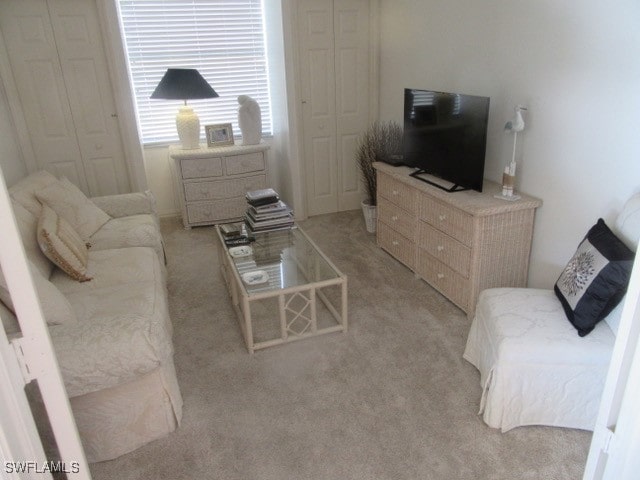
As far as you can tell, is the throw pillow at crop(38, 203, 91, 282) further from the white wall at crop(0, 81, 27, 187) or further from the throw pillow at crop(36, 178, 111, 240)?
the white wall at crop(0, 81, 27, 187)

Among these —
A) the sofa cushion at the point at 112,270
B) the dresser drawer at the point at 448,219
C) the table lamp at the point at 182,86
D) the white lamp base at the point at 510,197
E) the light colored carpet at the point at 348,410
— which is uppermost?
the table lamp at the point at 182,86

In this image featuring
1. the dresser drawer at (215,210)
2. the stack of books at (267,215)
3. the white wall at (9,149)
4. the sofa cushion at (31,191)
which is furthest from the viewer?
the dresser drawer at (215,210)

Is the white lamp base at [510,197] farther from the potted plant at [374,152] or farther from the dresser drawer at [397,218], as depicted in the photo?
the potted plant at [374,152]

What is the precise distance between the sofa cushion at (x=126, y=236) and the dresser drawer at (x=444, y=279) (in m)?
1.80

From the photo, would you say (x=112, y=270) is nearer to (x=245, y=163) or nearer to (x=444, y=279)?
(x=444, y=279)

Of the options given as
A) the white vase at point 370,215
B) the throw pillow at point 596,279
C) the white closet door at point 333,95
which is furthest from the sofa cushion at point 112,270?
the white closet door at point 333,95

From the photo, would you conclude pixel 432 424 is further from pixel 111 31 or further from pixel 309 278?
pixel 111 31

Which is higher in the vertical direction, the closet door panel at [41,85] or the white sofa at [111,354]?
the closet door panel at [41,85]

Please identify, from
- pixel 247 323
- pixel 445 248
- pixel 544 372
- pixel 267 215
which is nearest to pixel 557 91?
pixel 445 248

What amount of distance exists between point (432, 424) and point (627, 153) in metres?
1.51

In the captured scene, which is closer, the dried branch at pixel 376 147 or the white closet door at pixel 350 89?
the dried branch at pixel 376 147

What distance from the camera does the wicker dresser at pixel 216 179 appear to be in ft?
14.2

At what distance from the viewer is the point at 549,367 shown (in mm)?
1956

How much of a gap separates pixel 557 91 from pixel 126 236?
2.67 metres
